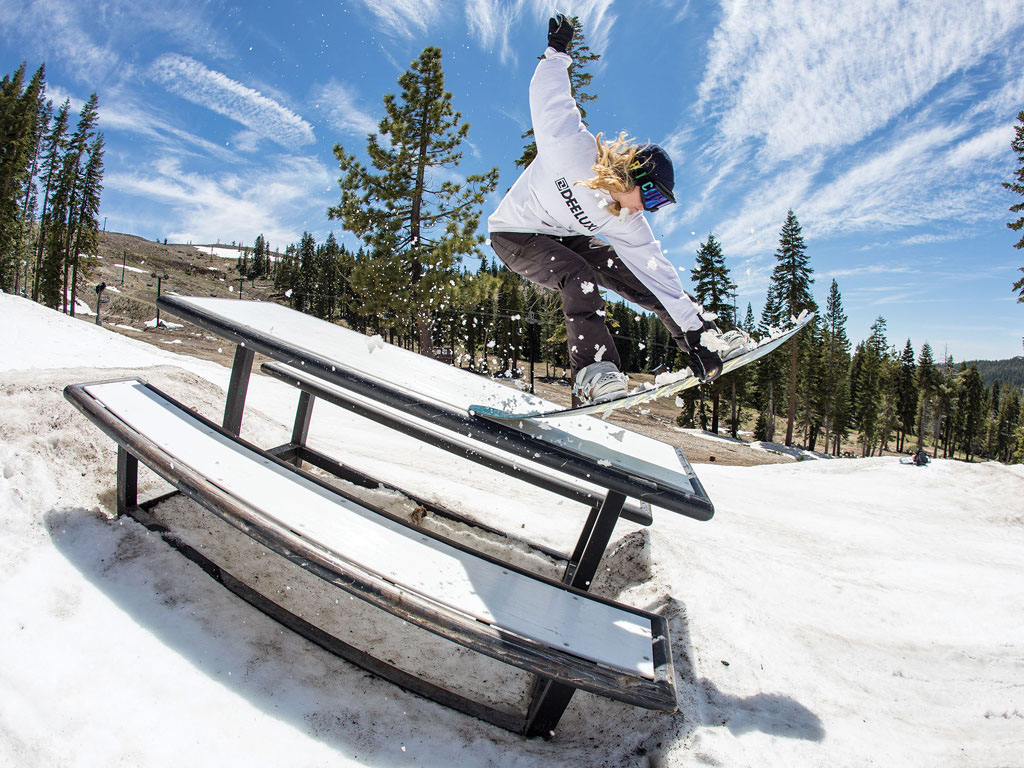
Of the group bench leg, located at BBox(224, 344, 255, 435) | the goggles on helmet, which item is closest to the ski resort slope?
bench leg, located at BBox(224, 344, 255, 435)

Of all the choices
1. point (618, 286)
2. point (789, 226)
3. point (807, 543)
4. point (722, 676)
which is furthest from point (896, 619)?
point (789, 226)

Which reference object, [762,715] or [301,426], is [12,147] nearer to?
[301,426]

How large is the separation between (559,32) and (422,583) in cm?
296

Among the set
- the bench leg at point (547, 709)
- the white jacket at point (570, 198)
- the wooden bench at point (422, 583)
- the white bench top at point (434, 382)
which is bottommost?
the bench leg at point (547, 709)

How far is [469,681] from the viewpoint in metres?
2.54

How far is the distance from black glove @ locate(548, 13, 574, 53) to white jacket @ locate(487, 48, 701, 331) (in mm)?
38

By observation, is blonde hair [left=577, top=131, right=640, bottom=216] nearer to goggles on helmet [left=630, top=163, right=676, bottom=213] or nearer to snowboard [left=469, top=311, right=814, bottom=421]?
goggles on helmet [left=630, top=163, right=676, bottom=213]

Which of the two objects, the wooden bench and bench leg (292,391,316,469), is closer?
the wooden bench

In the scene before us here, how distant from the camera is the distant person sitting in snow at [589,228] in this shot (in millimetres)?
2910

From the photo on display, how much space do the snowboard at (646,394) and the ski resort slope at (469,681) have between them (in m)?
1.09

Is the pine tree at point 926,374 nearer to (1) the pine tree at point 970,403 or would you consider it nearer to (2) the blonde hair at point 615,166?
(1) the pine tree at point 970,403

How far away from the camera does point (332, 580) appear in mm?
1796

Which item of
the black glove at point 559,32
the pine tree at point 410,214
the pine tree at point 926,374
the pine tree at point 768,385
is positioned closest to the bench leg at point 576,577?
the black glove at point 559,32

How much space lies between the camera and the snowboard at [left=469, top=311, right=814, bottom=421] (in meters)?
2.52
